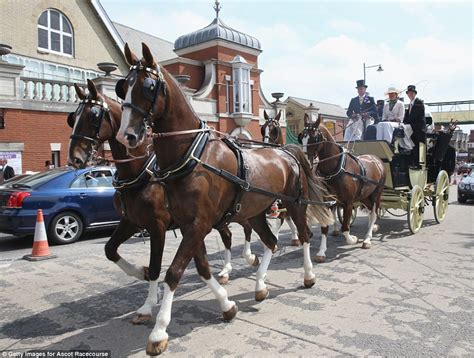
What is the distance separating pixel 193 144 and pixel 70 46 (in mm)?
17498

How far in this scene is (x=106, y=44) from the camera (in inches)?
782

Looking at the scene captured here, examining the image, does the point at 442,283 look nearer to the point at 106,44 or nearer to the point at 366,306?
the point at 366,306

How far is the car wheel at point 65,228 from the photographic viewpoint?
804cm

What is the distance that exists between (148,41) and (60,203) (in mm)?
29108

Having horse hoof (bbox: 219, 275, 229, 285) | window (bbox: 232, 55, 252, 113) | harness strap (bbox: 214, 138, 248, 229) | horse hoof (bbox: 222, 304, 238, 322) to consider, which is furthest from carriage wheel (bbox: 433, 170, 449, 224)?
window (bbox: 232, 55, 252, 113)

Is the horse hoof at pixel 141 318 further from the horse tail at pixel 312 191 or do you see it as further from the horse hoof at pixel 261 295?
the horse tail at pixel 312 191

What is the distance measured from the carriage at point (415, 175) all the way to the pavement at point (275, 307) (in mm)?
1568

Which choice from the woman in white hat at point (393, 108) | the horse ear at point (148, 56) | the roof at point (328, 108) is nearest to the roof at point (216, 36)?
the woman in white hat at point (393, 108)

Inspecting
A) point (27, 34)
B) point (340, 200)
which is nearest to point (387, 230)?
point (340, 200)

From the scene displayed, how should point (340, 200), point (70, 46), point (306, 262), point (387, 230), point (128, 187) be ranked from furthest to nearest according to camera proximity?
1. point (70, 46)
2. point (387, 230)
3. point (340, 200)
4. point (306, 262)
5. point (128, 187)

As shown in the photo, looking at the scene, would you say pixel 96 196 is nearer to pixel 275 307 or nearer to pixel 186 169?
pixel 275 307

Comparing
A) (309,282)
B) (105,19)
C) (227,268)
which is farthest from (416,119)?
(105,19)

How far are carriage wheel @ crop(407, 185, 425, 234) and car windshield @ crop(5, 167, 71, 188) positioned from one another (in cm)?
748

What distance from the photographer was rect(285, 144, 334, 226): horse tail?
5.56 m
